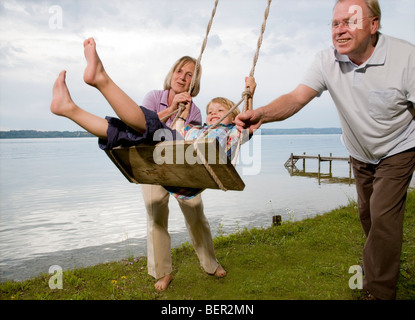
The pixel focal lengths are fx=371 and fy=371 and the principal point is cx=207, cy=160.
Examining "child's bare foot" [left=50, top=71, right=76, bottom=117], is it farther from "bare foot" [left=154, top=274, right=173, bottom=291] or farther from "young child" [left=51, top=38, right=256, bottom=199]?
"bare foot" [left=154, top=274, right=173, bottom=291]

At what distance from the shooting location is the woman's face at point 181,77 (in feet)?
11.5

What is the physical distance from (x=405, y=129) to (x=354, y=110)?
1.29ft

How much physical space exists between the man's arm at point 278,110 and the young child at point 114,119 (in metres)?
0.16

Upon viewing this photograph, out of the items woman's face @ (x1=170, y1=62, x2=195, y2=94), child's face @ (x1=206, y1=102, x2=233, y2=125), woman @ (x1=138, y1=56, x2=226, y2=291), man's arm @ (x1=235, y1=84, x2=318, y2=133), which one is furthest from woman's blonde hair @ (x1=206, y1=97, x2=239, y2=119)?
man's arm @ (x1=235, y1=84, x2=318, y2=133)

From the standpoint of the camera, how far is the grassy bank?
139 inches

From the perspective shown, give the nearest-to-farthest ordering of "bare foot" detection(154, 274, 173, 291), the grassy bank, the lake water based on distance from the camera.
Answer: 1. the grassy bank
2. "bare foot" detection(154, 274, 173, 291)
3. the lake water

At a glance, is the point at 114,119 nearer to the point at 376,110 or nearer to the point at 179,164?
the point at 179,164

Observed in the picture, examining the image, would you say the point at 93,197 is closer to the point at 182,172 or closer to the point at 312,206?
the point at 312,206

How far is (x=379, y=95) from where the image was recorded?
2.69 m

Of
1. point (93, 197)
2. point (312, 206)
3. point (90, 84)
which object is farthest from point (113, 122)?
point (93, 197)

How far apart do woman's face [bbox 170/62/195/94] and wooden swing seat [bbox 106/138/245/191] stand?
1047mm

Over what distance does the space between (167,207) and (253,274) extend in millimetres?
1221
